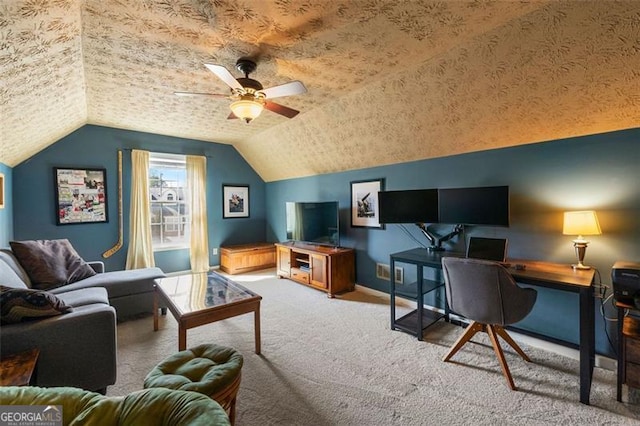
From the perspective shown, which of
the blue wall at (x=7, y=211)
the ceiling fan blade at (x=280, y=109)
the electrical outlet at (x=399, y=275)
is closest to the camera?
the ceiling fan blade at (x=280, y=109)

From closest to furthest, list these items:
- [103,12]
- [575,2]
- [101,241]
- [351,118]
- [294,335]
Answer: [575,2] < [103,12] < [294,335] < [351,118] < [101,241]

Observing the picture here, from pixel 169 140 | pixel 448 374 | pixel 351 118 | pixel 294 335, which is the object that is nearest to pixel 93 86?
pixel 169 140

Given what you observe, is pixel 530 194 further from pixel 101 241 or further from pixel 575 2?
pixel 101 241

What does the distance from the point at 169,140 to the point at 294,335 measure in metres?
3.98

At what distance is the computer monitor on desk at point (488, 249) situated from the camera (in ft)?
7.75

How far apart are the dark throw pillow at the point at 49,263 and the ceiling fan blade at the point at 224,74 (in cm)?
268

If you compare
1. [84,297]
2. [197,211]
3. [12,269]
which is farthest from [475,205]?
[197,211]

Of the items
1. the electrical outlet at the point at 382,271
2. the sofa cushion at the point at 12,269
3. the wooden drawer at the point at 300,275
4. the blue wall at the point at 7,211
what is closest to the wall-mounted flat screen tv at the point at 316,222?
the wooden drawer at the point at 300,275

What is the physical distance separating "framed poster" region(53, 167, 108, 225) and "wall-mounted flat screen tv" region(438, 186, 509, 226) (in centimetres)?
480

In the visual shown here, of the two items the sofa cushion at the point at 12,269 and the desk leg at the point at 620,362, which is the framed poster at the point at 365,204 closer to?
the desk leg at the point at 620,362

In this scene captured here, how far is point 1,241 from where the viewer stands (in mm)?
2941

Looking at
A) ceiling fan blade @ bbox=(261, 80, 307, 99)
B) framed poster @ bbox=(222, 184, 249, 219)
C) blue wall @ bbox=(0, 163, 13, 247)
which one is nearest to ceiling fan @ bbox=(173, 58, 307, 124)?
ceiling fan blade @ bbox=(261, 80, 307, 99)

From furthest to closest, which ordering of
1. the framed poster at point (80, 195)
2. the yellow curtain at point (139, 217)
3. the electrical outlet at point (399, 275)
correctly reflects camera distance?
the yellow curtain at point (139, 217) < the framed poster at point (80, 195) < the electrical outlet at point (399, 275)
